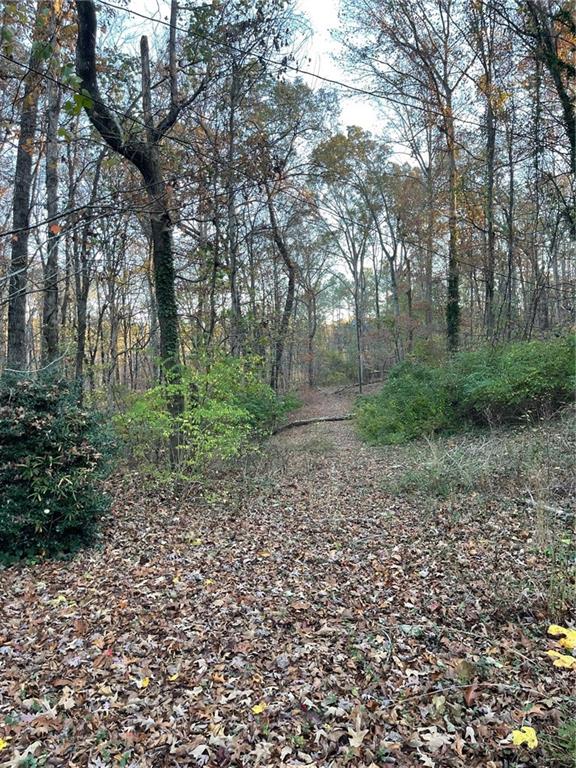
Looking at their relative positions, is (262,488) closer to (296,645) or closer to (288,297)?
(296,645)

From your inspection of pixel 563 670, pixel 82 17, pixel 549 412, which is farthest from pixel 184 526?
pixel 549 412

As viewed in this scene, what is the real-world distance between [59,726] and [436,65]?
577 inches

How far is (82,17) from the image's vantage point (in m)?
4.46

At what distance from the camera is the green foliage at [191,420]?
6.27 metres

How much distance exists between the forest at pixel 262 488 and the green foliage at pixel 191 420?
57 mm

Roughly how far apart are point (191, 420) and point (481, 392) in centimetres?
534

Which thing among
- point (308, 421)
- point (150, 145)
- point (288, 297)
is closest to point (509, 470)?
point (150, 145)

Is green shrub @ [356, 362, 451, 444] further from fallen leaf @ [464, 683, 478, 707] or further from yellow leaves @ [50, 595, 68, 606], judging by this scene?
yellow leaves @ [50, 595, 68, 606]

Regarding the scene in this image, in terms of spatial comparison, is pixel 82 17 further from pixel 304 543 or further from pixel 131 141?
pixel 304 543

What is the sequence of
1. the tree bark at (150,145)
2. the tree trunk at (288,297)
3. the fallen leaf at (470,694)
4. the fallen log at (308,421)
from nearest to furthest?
the fallen leaf at (470,694) < the tree bark at (150,145) < the tree trunk at (288,297) < the fallen log at (308,421)

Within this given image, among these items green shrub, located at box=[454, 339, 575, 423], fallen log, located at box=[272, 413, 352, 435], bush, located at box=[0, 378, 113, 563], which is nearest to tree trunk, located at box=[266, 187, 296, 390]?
fallen log, located at box=[272, 413, 352, 435]

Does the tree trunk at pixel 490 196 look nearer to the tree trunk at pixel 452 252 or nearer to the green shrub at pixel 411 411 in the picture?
the tree trunk at pixel 452 252

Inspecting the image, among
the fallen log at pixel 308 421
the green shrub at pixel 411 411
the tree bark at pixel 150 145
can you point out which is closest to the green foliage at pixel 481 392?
the green shrub at pixel 411 411

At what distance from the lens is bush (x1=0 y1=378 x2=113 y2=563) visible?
422 cm
